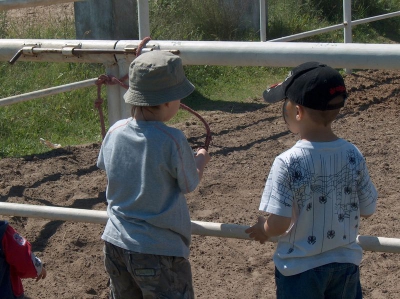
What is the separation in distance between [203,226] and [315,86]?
54 cm

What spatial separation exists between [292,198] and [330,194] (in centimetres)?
10

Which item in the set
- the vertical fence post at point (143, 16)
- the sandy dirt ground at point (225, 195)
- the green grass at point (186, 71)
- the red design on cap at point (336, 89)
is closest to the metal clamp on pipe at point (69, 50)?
the red design on cap at point (336, 89)

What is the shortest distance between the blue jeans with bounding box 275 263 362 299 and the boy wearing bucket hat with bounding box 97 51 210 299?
1.00 ft

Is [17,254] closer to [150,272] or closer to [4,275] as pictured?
[4,275]

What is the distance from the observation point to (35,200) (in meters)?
4.23

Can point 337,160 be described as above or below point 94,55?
below

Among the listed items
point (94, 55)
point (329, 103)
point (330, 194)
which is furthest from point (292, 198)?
point (94, 55)

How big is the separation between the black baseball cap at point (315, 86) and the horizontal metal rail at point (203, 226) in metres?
0.40

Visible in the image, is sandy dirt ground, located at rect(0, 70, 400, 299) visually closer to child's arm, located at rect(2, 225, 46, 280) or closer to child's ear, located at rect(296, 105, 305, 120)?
child's arm, located at rect(2, 225, 46, 280)

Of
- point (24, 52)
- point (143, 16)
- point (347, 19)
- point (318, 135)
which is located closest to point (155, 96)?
point (318, 135)

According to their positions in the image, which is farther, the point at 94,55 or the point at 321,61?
the point at 94,55

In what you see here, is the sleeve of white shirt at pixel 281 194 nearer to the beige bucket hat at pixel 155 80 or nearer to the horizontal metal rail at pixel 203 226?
the horizontal metal rail at pixel 203 226

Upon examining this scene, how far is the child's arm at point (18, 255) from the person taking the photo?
216 centimetres

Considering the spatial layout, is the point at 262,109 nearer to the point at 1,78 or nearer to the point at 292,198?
the point at 1,78
